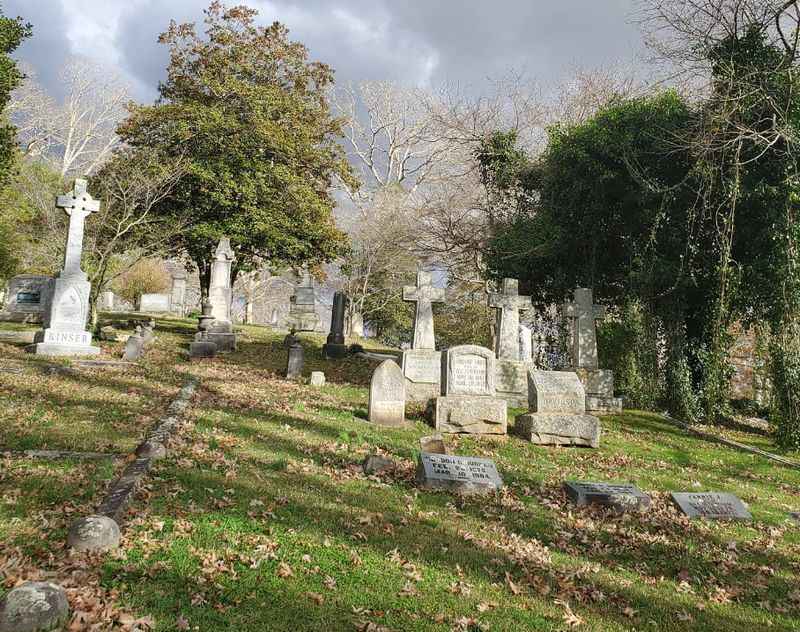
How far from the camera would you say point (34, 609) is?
2.75 meters

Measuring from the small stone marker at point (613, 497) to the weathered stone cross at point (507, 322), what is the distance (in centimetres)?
809

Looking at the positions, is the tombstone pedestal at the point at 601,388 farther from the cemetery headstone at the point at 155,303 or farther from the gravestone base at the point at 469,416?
the cemetery headstone at the point at 155,303

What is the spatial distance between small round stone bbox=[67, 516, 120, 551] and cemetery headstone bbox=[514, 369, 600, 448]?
282 inches

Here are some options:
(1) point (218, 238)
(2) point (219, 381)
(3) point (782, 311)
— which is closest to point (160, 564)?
(2) point (219, 381)

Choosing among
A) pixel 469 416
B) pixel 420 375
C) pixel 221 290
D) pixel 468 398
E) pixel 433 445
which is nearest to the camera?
pixel 433 445

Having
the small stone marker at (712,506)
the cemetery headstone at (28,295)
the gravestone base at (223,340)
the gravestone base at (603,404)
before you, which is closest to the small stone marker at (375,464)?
the small stone marker at (712,506)

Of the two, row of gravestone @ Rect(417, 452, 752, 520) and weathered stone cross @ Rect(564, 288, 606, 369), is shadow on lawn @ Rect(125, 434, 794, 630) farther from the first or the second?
weathered stone cross @ Rect(564, 288, 606, 369)

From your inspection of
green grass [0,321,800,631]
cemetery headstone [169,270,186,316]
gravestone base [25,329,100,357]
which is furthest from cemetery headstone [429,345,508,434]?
cemetery headstone [169,270,186,316]

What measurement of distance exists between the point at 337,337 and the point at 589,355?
949cm

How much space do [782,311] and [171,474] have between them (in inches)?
492

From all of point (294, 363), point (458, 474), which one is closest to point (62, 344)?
point (294, 363)

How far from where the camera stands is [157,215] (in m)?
21.6

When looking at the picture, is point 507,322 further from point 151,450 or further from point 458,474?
point 151,450

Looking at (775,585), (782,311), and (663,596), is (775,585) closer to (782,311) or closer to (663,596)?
(663,596)
